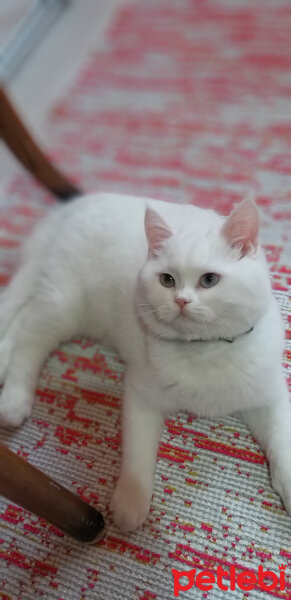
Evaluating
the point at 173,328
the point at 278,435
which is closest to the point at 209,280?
the point at 173,328

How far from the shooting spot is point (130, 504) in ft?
3.19

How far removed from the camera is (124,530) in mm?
980

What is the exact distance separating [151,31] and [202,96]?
504 mm

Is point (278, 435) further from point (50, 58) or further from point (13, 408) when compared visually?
point (50, 58)

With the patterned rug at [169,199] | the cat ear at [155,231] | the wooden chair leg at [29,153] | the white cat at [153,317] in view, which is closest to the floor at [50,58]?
the patterned rug at [169,199]

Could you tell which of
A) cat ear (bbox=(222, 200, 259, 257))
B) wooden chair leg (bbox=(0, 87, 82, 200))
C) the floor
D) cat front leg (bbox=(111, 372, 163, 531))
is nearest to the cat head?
cat ear (bbox=(222, 200, 259, 257))

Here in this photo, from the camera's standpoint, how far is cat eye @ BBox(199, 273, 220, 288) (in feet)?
2.67

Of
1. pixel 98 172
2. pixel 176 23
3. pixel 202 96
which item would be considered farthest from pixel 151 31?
pixel 98 172

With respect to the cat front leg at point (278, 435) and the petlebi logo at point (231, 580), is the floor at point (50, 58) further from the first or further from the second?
the petlebi logo at point (231, 580)

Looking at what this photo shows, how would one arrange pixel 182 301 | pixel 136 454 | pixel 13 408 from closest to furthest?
pixel 182 301, pixel 136 454, pixel 13 408

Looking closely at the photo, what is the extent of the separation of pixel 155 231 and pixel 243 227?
155mm

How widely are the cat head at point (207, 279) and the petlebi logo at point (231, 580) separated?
430mm

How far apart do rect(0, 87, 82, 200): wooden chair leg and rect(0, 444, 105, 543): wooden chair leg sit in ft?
3.23

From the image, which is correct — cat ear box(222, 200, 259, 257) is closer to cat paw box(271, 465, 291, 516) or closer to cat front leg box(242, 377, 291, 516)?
cat front leg box(242, 377, 291, 516)
